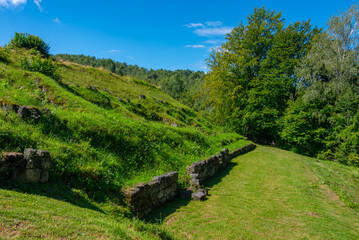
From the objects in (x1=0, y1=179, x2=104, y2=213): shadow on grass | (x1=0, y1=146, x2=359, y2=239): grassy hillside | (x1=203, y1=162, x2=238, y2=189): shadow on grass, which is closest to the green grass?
(x1=0, y1=146, x2=359, y2=239): grassy hillside

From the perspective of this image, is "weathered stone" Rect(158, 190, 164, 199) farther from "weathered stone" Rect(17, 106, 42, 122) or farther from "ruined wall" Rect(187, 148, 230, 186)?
"weathered stone" Rect(17, 106, 42, 122)

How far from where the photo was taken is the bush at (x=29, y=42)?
22.8 metres

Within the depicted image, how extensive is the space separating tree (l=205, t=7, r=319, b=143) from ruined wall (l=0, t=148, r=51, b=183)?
2541cm

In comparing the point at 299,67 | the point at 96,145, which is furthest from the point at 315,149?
the point at 96,145

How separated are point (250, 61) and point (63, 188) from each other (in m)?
27.2

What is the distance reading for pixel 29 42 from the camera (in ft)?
79.8

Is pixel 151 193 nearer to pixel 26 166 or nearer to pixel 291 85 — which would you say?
pixel 26 166

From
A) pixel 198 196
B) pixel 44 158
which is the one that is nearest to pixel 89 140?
pixel 44 158

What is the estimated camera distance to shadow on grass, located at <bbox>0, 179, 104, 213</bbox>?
16.4 feet

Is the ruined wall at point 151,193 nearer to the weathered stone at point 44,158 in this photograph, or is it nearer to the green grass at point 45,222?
the green grass at point 45,222

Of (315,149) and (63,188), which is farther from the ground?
(315,149)

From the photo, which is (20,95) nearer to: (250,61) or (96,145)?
(96,145)

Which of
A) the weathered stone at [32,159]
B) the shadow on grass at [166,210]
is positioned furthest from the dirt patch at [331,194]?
the weathered stone at [32,159]

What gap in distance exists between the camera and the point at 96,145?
862 centimetres
